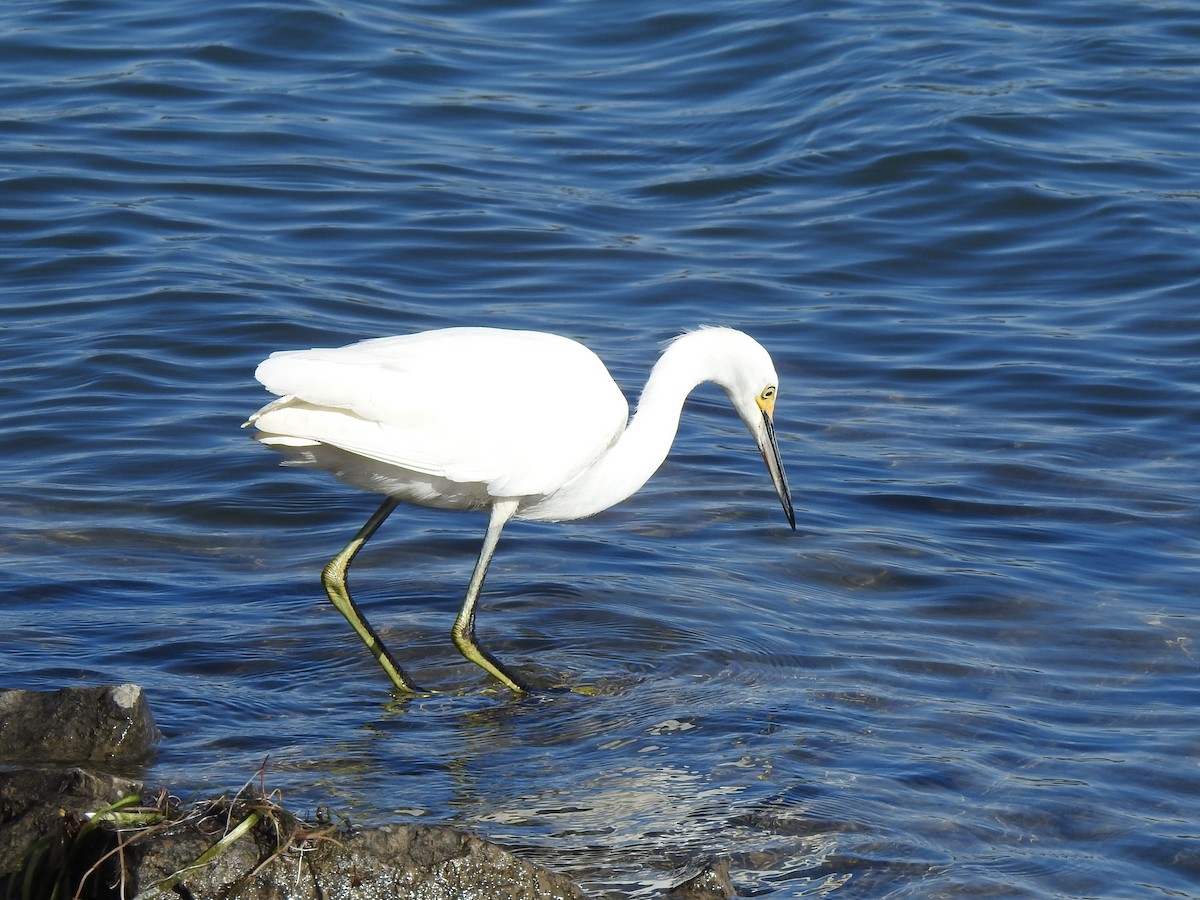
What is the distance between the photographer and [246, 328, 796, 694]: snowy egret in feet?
17.6

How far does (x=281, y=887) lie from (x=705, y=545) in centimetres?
366

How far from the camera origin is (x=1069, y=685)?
5.70 metres

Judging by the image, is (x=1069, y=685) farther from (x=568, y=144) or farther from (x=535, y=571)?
(x=568, y=144)

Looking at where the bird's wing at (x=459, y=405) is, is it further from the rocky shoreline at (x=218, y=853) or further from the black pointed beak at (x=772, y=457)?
the rocky shoreline at (x=218, y=853)

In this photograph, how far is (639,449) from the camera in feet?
19.1

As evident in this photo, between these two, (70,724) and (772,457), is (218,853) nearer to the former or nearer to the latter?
(70,724)

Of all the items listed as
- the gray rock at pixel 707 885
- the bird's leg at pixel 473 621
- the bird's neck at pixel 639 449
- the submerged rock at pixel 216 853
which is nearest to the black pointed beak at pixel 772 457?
the bird's neck at pixel 639 449

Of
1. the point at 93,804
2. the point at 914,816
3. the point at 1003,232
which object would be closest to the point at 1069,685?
the point at 914,816

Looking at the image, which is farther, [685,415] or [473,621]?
[685,415]

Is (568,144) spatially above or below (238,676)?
above

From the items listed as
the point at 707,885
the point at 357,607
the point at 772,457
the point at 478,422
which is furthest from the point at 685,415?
the point at 707,885

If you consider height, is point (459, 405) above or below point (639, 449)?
above

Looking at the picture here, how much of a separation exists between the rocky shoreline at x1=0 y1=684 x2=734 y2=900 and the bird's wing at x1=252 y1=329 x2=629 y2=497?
1721 mm

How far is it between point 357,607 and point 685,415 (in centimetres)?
313
